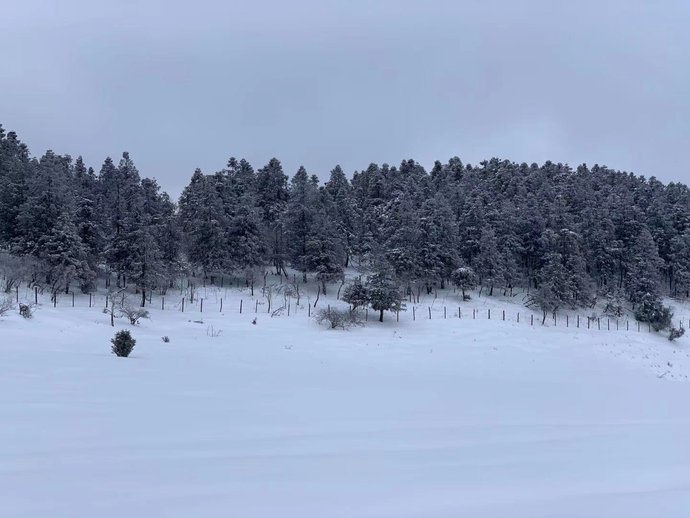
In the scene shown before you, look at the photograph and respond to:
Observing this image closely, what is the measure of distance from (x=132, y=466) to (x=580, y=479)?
401cm

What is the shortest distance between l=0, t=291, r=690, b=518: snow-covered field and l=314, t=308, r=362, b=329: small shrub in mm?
23310

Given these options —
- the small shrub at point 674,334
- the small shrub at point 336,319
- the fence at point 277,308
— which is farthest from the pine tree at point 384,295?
the small shrub at point 674,334

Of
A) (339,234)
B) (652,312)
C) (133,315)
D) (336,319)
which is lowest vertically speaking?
(336,319)

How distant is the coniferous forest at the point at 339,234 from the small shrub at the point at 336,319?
509 cm

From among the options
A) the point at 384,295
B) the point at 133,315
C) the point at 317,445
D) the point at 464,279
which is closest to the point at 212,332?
the point at 133,315

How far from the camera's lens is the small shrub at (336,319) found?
37.3 meters

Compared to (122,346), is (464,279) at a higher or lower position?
higher

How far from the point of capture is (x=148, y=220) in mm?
48031

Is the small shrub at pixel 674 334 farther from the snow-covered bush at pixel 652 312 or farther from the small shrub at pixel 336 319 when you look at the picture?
the small shrub at pixel 336 319

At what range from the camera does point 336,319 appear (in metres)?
37.4

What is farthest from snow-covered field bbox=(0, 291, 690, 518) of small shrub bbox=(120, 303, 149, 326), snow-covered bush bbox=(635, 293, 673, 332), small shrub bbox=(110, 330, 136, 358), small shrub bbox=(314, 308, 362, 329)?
snow-covered bush bbox=(635, 293, 673, 332)

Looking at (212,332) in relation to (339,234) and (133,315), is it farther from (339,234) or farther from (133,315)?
(339,234)

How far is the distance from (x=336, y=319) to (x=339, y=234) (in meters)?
22.7

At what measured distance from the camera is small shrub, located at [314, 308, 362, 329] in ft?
123
